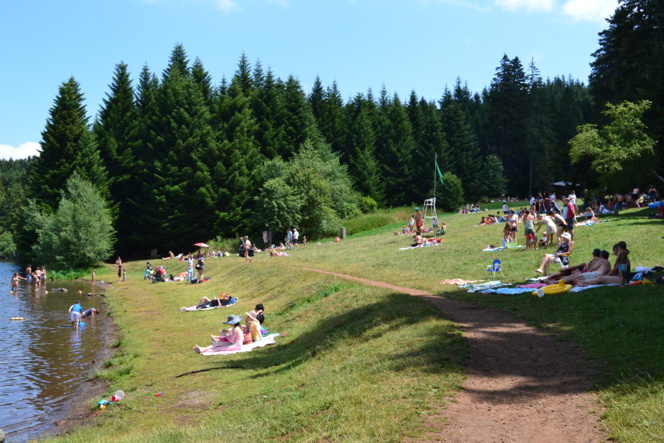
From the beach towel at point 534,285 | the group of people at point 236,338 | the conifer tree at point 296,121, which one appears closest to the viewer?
the beach towel at point 534,285

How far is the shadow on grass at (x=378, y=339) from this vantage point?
1041 centimetres

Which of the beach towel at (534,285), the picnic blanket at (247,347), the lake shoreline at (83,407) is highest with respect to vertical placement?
the beach towel at (534,285)

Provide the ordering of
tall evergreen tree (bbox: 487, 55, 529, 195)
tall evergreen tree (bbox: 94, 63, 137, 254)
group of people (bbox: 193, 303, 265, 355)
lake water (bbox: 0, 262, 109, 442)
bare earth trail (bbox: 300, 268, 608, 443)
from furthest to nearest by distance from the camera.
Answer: tall evergreen tree (bbox: 487, 55, 529, 195) → tall evergreen tree (bbox: 94, 63, 137, 254) → group of people (bbox: 193, 303, 265, 355) → lake water (bbox: 0, 262, 109, 442) → bare earth trail (bbox: 300, 268, 608, 443)

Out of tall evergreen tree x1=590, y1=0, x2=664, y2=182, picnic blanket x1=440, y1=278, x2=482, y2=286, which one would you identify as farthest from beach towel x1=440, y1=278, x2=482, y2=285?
tall evergreen tree x1=590, y1=0, x2=664, y2=182

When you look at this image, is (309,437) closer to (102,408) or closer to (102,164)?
(102,408)

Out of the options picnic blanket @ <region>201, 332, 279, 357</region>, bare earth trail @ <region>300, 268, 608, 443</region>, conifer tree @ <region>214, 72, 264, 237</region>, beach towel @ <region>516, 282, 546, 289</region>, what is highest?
conifer tree @ <region>214, 72, 264, 237</region>

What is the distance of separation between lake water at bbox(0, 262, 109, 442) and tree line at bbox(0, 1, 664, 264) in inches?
948

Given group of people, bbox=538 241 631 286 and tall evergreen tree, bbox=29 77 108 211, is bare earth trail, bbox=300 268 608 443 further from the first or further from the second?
tall evergreen tree, bbox=29 77 108 211

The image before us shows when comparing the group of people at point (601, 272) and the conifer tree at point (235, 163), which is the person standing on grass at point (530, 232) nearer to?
the group of people at point (601, 272)

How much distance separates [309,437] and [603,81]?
52.4 m

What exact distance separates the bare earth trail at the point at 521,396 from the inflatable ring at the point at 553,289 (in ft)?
12.4

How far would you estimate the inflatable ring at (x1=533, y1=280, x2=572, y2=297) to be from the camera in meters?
15.5

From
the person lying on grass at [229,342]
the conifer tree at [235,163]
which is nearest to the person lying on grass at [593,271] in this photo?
the person lying on grass at [229,342]

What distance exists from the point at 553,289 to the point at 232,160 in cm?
4785
